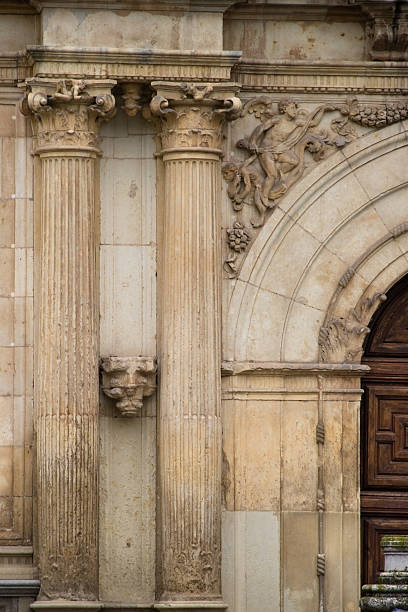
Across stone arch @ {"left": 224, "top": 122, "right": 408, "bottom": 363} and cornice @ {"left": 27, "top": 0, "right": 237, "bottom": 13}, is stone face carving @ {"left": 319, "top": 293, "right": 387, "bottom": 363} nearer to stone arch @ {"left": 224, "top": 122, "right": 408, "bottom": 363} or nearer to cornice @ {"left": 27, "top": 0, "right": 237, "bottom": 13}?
stone arch @ {"left": 224, "top": 122, "right": 408, "bottom": 363}

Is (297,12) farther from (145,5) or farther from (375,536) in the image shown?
(375,536)

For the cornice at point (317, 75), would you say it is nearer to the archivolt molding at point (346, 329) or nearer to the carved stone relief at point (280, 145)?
the carved stone relief at point (280, 145)

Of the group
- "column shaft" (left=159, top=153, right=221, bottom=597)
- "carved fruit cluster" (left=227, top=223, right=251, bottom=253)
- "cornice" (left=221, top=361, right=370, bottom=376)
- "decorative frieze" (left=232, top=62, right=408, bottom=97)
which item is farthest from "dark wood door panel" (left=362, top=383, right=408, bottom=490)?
"decorative frieze" (left=232, top=62, right=408, bottom=97)

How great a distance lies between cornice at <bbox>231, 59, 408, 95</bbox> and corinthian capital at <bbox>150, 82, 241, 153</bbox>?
1.34ft

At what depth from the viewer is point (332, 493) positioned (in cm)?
1997

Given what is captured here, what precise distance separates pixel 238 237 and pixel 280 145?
97 cm

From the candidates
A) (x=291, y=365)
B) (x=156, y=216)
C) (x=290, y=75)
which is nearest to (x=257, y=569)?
(x=291, y=365)

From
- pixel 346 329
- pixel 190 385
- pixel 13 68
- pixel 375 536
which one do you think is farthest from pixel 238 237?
pixel 375 536

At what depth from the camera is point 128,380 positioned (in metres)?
19.6

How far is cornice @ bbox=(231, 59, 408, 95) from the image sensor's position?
790 inches

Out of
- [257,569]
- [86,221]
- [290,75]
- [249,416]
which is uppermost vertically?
[290,75]

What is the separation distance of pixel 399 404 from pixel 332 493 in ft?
3.75

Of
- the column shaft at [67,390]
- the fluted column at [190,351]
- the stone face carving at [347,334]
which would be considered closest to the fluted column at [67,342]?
the column shaft at [67,390]

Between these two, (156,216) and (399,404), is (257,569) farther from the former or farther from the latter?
(156,216)
